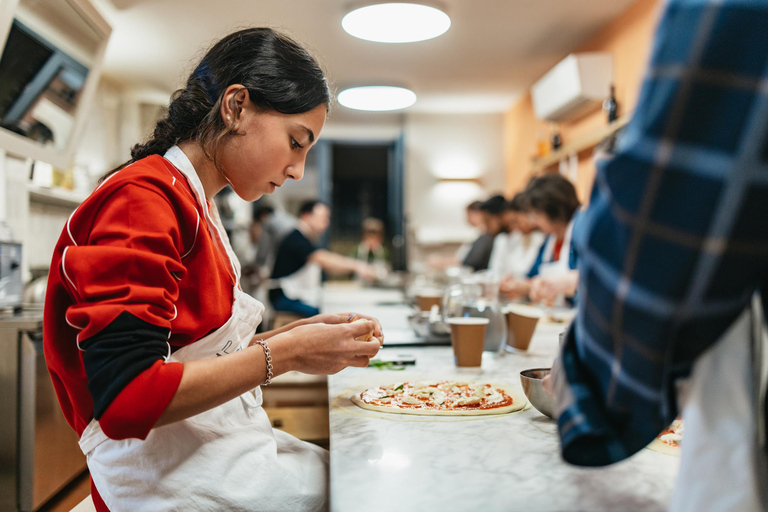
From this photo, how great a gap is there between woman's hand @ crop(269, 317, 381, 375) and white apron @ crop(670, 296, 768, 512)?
557 millimetres

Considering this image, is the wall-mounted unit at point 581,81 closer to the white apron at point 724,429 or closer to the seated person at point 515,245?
the seated person at point 515,245

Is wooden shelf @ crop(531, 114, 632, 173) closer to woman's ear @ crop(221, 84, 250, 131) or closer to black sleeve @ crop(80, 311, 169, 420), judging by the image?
woman's ear @ crop(221, 84, 250, 131)

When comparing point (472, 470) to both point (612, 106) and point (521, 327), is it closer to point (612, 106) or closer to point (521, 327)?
point (521, 327)

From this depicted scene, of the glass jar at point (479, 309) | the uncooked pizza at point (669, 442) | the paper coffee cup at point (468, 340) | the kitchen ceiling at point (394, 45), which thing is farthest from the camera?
the kitchen ceiling at point (394, 45)

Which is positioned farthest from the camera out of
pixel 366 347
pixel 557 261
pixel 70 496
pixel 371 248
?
pixel 371 248

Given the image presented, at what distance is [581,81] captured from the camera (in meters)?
4.44

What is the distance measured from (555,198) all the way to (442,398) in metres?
2.52

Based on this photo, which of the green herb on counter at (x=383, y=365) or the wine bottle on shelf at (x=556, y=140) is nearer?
the green herb on counter at (x=383, y=365)

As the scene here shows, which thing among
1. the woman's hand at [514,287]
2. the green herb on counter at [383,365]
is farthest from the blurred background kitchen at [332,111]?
the woman's hand at [514,287]

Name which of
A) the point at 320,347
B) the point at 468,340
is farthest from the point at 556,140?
the point at 320,347

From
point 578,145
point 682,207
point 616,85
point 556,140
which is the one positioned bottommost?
point 682,207

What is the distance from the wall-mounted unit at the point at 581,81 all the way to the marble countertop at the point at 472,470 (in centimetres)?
398

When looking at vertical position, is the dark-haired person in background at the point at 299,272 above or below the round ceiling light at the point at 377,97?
below

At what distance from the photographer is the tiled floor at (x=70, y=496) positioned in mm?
2492
